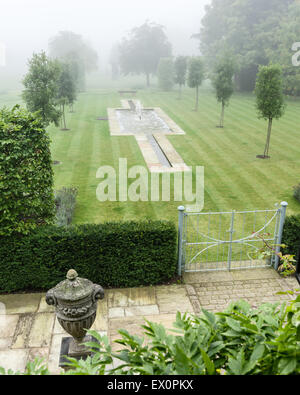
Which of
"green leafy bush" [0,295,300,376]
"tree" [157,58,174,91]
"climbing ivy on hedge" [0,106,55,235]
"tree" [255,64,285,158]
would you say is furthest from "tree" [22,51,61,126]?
"tree" [157,58,174,91]

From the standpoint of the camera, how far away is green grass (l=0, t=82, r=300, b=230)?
515 inches

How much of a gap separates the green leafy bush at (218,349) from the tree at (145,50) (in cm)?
6377

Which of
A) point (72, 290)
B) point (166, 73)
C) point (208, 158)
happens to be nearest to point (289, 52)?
point (166, 73)

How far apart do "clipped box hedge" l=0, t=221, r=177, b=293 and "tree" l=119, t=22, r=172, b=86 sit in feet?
192

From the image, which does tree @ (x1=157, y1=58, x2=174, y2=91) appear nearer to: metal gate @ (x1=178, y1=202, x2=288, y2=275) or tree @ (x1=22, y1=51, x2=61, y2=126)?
tree @ (x1=22, y1=51, x2=61, y2=126)

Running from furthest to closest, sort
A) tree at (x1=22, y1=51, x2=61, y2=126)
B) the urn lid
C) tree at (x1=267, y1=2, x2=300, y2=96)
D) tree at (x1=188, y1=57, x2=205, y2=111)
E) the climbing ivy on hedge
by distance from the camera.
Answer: tree at (x1=267, y1=2, x2=300, y2=96) → tree at (x1=188, y1=57, x2=205, y2=111) → tree at (x1=22, y1=51, x2=61, y2=126) → the climbing ivy on hedge → the urn lid

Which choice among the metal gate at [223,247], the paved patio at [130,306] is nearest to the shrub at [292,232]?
the metal gate at [223,247]

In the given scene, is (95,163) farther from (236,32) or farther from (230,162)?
(236,32)

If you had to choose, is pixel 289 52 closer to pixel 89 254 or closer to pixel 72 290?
pixel 89 254

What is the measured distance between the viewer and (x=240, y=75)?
45.6 metres

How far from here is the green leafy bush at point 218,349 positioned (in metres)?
2.31

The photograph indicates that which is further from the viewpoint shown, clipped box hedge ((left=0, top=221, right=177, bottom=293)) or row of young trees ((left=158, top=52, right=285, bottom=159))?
row of young trees ((left=158, top=52, right=285, bottom=159))

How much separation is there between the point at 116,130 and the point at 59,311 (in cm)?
1978
